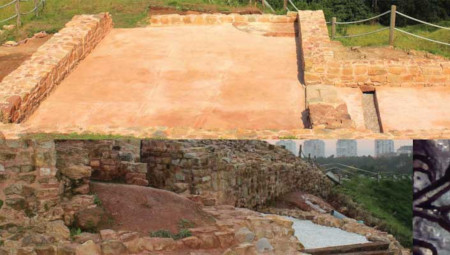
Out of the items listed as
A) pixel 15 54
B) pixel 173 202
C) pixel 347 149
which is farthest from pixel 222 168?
pixel 15 54

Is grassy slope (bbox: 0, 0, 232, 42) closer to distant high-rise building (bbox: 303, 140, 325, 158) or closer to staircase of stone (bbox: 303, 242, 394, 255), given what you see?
distant high-rise building (bbox: 303, 140, 325, 158)

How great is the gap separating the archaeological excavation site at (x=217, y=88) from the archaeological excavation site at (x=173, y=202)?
1002 millimetres


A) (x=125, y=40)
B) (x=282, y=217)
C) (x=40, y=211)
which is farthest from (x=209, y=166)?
(x=125, y=40)

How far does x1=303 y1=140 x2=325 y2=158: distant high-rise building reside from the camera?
754cm

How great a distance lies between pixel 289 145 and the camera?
7594 millimetres

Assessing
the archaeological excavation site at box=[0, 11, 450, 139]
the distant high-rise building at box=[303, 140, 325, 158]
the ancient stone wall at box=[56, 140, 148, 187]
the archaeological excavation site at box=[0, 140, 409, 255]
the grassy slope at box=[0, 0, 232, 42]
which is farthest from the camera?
the grassy slope at box=[0, 0, 232, 42]

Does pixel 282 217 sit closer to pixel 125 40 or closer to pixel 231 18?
pixel 125 40

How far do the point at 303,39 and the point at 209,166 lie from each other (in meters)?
5.26

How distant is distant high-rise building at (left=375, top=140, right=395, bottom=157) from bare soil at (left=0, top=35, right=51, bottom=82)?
7.52 m

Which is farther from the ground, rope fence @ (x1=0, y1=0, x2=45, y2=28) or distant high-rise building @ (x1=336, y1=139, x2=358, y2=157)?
distant high-rise building @ (x1=336, y1=139, x2=358, y2=157)

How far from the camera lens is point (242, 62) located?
12.3 metres

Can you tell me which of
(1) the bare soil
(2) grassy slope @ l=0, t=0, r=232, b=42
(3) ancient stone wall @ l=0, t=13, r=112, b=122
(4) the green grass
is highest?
(3) ancient stone wall @ l=0, t=13, r=112, b=122

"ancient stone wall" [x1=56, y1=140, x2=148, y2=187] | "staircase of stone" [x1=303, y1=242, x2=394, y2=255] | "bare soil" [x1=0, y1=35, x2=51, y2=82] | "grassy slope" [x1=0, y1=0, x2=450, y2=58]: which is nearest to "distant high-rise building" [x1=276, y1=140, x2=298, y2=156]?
"staircase of stone" [x1=303, y1=242, x2=394, y2=255]

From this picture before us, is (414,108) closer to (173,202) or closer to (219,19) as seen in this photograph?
(173,202)
